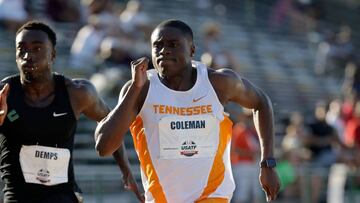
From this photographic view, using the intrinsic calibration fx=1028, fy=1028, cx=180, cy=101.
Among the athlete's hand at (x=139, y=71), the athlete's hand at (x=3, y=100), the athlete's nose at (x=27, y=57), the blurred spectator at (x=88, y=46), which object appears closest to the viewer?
the athlete's hand at (x=139, y=71)

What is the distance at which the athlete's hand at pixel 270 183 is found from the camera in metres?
6.89

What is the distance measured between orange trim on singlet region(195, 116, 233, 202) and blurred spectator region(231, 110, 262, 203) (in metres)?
6.36

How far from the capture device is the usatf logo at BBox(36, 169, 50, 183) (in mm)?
7254

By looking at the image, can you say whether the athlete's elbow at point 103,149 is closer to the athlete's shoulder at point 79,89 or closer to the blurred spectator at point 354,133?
the athlete's shoulder at point 79,89

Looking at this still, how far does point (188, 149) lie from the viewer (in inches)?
269

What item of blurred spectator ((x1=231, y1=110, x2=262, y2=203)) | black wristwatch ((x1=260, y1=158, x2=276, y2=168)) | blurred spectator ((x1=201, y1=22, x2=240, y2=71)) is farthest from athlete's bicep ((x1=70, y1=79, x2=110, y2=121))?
blurred spectator ((x1=201, y1=22, x2=240, y2=71))

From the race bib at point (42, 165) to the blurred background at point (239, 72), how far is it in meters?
4.19

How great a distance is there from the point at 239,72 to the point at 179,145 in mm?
10734

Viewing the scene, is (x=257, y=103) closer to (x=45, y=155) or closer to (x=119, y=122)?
→ (x=119, y=122)

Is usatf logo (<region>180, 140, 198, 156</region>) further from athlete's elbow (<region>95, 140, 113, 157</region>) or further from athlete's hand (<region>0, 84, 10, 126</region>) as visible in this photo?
athlete's hand (<region>0, 84, 10, 126</region>)

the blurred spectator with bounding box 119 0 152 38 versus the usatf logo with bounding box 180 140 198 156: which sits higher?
the usatf logo with bounding box 180 140 198 156

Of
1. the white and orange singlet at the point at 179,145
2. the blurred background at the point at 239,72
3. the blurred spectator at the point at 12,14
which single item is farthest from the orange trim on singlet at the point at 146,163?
the blurred spectator at the point at 12,14

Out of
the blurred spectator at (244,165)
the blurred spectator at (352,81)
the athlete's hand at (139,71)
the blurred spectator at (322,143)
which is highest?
the athlete's hand at (139,71)

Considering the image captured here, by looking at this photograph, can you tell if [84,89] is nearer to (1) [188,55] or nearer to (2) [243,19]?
(1) [188,55]
